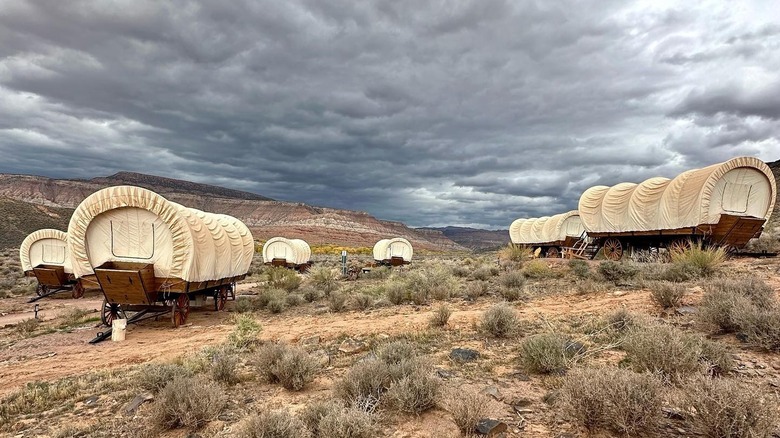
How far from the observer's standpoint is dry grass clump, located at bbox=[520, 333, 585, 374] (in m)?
4.56

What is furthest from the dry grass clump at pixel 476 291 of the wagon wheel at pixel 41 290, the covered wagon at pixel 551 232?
the wagon wheel at pixel 41 290

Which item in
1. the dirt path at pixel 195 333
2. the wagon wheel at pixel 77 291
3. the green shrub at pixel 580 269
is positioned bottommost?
the wagon wheel at pixel 77 291

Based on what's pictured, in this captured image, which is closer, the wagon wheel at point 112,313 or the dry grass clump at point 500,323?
the dry grass clump at point 500,323

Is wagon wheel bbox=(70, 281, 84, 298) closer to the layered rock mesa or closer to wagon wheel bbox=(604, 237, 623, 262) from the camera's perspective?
wagon wheel bbox=(604, 237, 623, 262)

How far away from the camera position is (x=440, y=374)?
189 inches

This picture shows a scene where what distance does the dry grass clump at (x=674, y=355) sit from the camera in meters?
3.86

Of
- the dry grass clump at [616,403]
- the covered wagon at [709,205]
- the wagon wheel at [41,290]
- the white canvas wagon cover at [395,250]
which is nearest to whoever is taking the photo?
the dry grass clump at [616,403]

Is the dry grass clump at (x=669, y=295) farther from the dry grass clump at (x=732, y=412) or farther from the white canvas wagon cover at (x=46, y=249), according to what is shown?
the white canvas wagon cover at (x=46, y=249)

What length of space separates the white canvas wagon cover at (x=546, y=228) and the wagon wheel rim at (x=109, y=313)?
29228mm

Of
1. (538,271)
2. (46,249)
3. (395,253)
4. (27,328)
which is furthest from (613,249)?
(46,249)

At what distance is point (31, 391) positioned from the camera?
5348mm

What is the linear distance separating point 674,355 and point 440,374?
2.48 meters

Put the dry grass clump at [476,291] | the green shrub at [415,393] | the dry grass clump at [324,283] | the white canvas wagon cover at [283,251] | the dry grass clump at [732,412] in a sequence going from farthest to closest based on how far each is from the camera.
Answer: the white canvas wagon cover at [283,251] < the dry grass clump at [324,283] < the dry grass clump at [476,291] < the green shrub at [415,393] < the dry grass clump at [732,412]

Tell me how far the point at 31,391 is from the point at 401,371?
5230 millimetres
